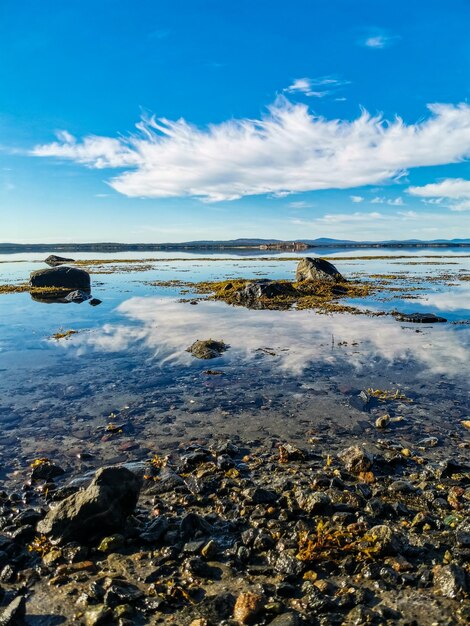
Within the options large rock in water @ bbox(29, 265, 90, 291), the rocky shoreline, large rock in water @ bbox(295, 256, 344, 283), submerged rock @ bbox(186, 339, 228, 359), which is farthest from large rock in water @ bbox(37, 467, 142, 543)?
large rock in water @ bbox(29, 265, 90, 291)

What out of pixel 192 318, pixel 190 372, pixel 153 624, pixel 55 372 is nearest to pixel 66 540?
pixel 153 624

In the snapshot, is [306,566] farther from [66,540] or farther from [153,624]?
[66,540]

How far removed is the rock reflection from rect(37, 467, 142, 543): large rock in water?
30.4ft

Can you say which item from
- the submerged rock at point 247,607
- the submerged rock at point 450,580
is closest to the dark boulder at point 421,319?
the submerged rock at point 450,580

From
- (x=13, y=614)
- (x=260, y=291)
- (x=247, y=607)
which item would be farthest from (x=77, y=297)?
(x=247, y=607)

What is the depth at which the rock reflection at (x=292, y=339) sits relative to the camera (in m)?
16.1

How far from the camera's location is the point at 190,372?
1475cm

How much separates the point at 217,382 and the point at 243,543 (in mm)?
7784

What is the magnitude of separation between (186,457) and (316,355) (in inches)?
367

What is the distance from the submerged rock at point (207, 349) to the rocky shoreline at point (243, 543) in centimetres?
823

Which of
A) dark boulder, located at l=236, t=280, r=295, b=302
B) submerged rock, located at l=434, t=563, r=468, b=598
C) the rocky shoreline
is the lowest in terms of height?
the rocky shoreline

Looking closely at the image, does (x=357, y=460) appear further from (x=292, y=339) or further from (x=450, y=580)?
(x=292, y=339)

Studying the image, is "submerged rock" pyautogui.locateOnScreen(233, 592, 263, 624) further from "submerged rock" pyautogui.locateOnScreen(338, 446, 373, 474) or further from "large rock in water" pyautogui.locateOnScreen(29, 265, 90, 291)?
"large rock in water" pyautogui.locateOnScreen(29, 265, 90, 291)

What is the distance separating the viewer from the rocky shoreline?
15.6ft
